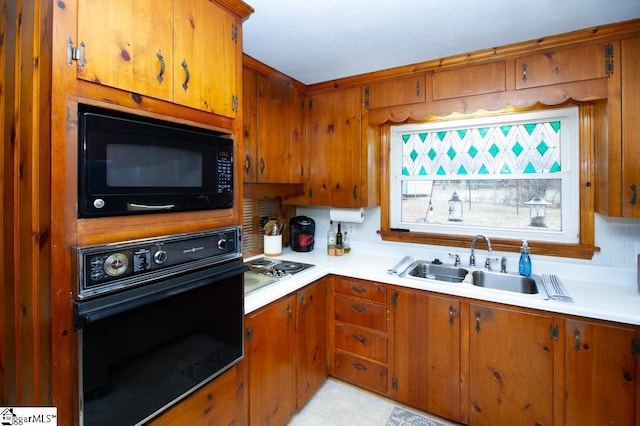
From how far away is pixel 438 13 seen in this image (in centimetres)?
165

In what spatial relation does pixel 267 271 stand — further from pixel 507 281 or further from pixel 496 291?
pixel 507 281

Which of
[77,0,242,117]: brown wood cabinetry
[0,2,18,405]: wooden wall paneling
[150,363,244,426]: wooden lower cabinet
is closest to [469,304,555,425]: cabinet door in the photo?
[150,363,244,426]: wooden lower cabinet

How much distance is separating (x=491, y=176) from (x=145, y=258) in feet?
7.65

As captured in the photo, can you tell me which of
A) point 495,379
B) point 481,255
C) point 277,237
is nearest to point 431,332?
point 495,379

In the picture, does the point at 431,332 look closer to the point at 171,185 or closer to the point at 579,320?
the point at 579,320

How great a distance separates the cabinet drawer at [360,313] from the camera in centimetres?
220

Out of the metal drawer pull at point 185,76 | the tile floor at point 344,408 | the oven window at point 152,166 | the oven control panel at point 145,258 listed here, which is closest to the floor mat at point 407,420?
the tile floor at point 344,408

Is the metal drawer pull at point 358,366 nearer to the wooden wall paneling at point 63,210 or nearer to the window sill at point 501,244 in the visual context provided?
the window sill at point 501,244

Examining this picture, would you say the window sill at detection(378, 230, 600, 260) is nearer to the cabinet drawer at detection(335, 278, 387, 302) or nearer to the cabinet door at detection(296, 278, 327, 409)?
the cabinet drawer at detection(335, 278, 387, 302)

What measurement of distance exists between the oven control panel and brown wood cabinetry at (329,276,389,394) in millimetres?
1133

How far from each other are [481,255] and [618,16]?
5.12ft

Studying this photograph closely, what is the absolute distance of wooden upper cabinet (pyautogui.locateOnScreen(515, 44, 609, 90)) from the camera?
72.0 inches

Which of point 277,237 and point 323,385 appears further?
point 277,237

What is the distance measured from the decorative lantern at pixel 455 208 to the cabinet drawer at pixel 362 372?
Result: 4.11 ft
